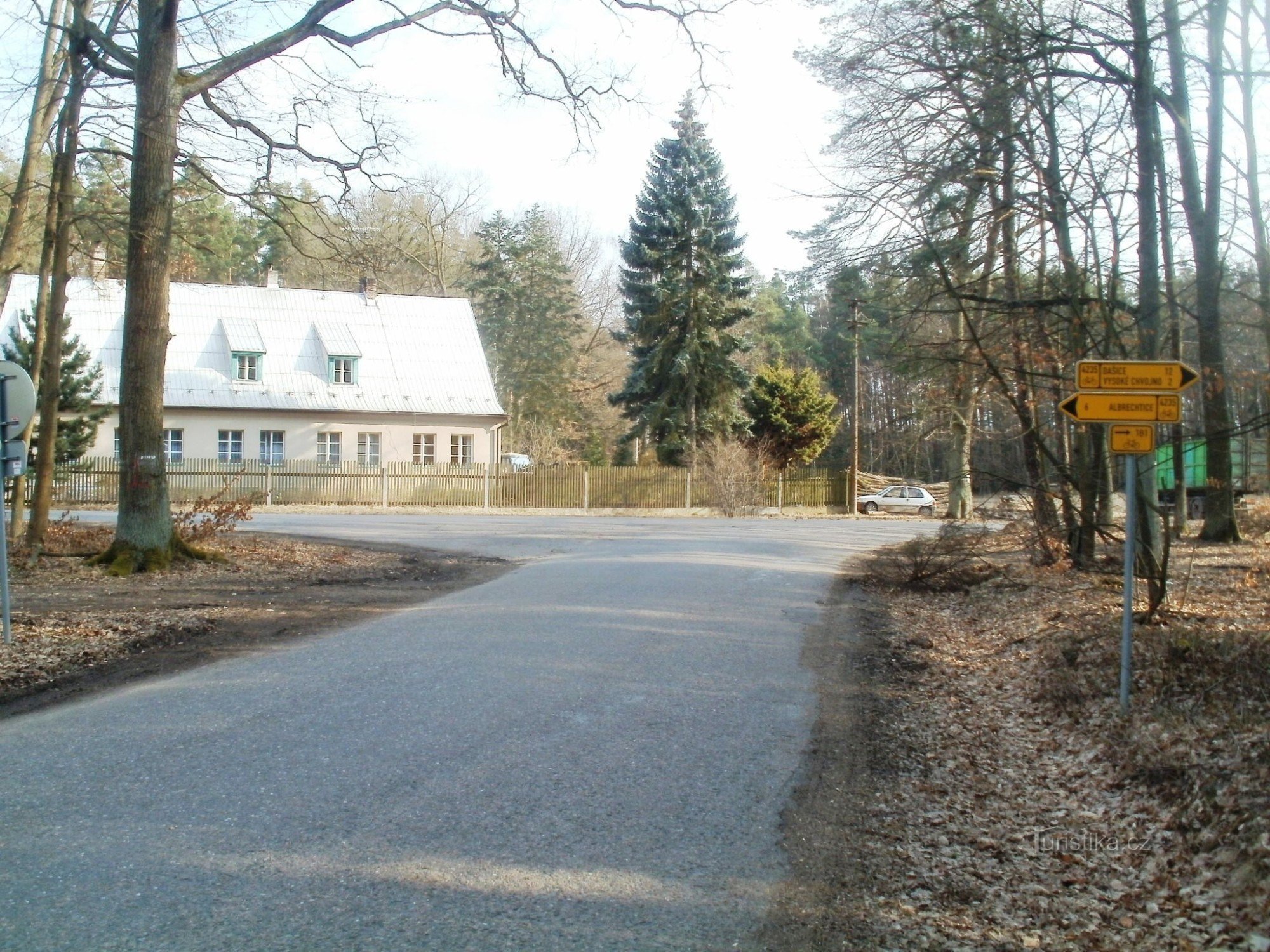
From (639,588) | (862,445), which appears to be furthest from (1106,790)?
(862,445)

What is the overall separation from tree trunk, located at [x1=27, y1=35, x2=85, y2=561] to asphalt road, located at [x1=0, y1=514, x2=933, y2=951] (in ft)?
29.6

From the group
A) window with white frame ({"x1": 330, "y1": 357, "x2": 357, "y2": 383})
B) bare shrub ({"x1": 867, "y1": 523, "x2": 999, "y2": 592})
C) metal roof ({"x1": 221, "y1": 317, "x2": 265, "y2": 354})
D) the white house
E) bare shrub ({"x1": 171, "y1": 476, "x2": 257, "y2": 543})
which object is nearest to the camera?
bare shrub ({"x1": 867, "y1": 523, "x2": 999, "y2": 592})

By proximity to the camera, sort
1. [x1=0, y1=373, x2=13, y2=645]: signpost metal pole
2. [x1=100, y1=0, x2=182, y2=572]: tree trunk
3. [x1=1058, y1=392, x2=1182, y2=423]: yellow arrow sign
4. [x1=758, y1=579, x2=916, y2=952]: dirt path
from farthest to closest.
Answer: [x1=100, y1=0, x2=182, y2=572]: tree trunk
[x1=0, y1=373, x2=13, y2=645]: signpost metal pole
[x1=1058, y1=392, x2=1182, y2=423]: yellow arrow sign
[x1=758, y1=579, x2=916, y2=952]: dirt path

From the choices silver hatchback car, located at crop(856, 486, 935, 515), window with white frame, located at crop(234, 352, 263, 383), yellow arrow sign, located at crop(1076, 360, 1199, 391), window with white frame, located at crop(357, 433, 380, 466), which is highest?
window with white frame, located at crop(234, 352, 263, 383)

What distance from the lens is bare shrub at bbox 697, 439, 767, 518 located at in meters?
41.6

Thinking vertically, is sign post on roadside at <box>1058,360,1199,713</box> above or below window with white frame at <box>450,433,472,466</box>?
below

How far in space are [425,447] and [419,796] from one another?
4185 cm

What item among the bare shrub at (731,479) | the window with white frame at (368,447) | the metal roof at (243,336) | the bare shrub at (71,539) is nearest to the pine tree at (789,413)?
the bare shrub at (731,479)

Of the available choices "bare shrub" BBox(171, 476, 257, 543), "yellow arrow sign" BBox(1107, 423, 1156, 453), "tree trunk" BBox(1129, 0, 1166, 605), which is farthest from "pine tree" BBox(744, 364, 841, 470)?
"yellow arrow sign" BBox(1107, 423, 1156, 453)

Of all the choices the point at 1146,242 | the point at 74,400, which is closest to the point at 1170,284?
the point at 1146,242

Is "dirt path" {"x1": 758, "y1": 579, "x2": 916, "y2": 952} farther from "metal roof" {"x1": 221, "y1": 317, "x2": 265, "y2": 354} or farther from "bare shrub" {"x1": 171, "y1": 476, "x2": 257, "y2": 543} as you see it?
"metal roof" {"x1": 221, "y1": 317, "x2": 265, "y2": 354}

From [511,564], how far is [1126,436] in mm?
13075

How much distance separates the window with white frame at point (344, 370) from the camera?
4609 centimetres

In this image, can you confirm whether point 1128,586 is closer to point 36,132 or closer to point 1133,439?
point 1133,439
